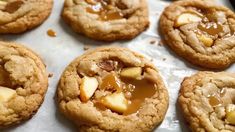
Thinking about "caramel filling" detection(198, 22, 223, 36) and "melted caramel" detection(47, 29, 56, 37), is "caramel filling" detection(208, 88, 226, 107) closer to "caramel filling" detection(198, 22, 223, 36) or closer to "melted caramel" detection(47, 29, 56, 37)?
"caramel filling" detection(198, 22, 223, 36)

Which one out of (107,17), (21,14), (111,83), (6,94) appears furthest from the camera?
(107,17)

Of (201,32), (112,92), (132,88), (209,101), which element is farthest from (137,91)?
(201,32)

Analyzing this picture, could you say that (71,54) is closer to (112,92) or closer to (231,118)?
(112,92)

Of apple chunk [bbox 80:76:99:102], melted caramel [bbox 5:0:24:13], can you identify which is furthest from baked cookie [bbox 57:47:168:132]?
melted caramel [bbox 5:0:24:13]

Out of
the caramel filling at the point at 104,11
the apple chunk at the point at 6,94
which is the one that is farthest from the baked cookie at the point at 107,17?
the apple chunk at the point at 6,94

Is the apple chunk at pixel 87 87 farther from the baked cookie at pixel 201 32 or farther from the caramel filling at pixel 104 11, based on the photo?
the baked cookie at pixel 201 32

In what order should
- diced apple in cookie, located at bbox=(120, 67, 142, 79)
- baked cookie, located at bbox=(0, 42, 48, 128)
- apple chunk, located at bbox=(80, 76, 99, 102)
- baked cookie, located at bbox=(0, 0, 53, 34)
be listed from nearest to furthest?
baked cookie, located at bbox=(0, 42, 48, 128) < apple chunk, located at bbox=(80, 76, 99, 102) < diced apple in cookie, located at bbox=(120, 67, 142, 79) < baked cookie, located at bbox=(0, 0, 53, 34)
